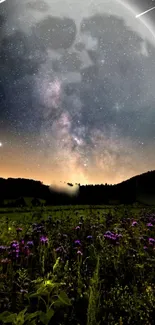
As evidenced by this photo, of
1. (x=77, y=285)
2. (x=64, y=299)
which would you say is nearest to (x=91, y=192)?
(x=77, y=285)

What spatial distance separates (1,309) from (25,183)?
23.3 m

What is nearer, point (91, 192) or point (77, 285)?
point (77, 285)

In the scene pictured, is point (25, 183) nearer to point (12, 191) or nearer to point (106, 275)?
point (12, 191)

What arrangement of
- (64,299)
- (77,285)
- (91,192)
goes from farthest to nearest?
(91,192) → (77,285) → (64,299)

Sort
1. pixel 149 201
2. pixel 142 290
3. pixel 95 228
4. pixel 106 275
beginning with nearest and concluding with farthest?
1. pixel 142 290
2. pixel 106 275
3. pixel 95 228
4. pixel 149 201

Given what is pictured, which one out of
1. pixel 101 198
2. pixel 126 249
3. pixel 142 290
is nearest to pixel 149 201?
pixel 101 198

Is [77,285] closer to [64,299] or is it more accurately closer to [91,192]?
[64,299]

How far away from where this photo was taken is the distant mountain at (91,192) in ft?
80.2

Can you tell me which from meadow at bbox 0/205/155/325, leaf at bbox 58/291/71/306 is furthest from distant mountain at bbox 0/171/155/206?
leaf at bbox 58/291/71/306

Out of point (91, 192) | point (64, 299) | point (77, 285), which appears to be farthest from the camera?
point (91, 192)

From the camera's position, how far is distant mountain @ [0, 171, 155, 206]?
80.2 feet

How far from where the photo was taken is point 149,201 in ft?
77.7

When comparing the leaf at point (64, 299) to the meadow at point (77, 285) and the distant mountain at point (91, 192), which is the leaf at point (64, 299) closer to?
the meadow at point (77, 285)

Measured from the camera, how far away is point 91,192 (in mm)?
25375
